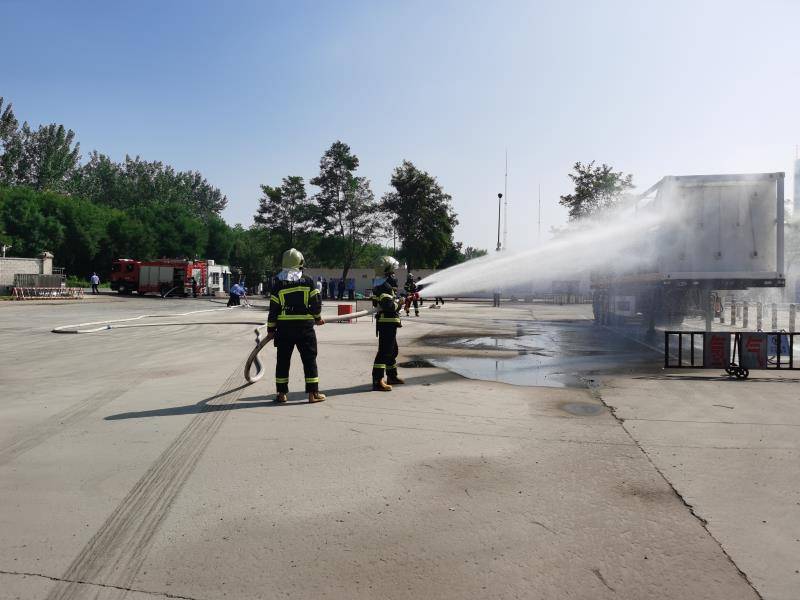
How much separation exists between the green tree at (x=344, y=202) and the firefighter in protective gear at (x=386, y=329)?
39.5 meters

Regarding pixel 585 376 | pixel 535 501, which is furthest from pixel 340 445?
pixel 585 376

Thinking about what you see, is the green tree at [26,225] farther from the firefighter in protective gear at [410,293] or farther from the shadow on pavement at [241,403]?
the shadow on pavement at [241,403]

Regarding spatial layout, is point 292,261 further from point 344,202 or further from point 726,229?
point 344,202

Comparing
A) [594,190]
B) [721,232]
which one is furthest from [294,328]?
[594,190]

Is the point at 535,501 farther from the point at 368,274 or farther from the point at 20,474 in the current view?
the point at 368,274

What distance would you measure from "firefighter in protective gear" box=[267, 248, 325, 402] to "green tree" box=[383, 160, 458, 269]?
1658 inches

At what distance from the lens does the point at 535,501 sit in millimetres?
3906

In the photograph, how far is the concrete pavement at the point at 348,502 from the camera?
294 centimetres

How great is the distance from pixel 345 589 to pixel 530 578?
94 cm

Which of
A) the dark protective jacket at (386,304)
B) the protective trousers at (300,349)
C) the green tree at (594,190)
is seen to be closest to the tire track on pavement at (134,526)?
the protective trousers at (300,349)

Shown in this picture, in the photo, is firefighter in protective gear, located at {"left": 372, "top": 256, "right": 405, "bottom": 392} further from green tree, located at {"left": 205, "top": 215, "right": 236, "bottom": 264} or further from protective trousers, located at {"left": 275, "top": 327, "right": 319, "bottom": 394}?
green tree, located at {"left": 205, "top": 215, "right": 236, "bottom": 264}

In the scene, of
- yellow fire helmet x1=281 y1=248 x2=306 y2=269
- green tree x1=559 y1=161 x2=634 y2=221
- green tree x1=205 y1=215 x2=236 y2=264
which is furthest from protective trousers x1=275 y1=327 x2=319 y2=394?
green tree x1=205 y1=215 x2=236 y2=264

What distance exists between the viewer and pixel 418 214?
159 ft

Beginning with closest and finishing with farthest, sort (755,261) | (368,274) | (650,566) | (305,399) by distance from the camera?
(650,566), (305,399), (755,261), (368,274)
